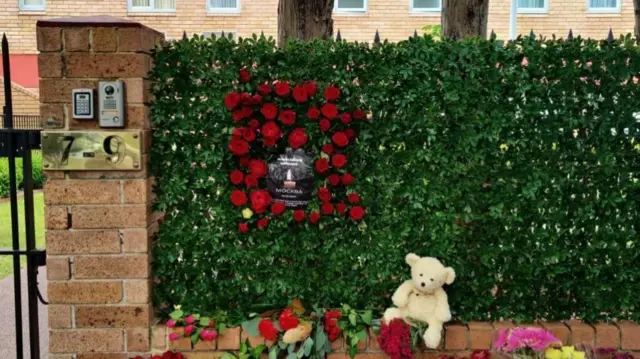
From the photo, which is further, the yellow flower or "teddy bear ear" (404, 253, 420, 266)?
"teddy bear ear" (404, 253, 420, 266)

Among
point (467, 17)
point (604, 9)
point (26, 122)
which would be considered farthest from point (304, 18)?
point (604, 9)

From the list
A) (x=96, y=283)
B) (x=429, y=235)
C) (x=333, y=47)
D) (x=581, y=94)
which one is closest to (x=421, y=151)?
(x=429, y=235)

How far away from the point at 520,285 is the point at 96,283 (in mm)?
2118

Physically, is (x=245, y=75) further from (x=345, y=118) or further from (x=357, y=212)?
(x=357, y=212)

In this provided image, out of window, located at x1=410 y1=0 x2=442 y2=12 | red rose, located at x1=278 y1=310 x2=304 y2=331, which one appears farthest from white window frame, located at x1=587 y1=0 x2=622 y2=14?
red rose, located at x1=278 y1=310 x2=304 y2=331

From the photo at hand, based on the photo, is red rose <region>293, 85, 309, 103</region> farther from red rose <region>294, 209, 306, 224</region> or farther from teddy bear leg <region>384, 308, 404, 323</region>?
teddy bear leg <region>384, 308, 404, 323</region>

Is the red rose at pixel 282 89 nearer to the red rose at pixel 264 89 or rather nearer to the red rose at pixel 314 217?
the red rose at pixel 264 89

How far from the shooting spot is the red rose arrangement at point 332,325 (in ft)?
9.50

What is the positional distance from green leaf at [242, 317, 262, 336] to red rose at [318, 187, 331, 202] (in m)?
0.68

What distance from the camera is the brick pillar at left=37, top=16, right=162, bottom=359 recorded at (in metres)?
2.78

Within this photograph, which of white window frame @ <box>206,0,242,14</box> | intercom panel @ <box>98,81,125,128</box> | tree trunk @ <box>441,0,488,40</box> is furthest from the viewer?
white window frame @ <box>206,0,242,14</box>

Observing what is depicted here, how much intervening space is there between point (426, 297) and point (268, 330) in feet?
2.58

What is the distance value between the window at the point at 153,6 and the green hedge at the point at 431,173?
14.2 meters

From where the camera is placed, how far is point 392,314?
9.50ft
